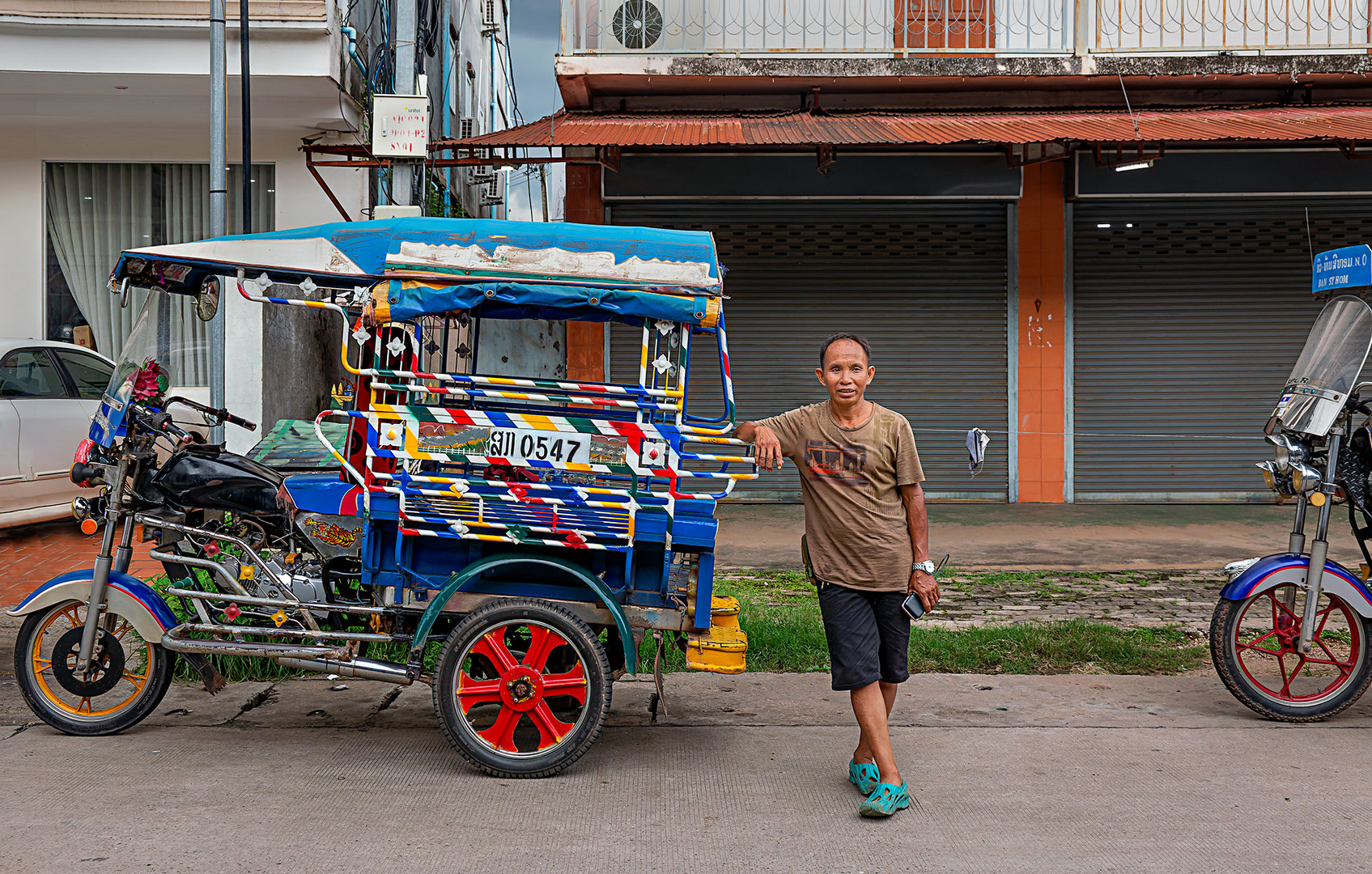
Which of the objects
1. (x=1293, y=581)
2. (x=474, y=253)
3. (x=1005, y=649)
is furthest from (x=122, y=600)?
(x=1293, y=581)

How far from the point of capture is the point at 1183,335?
11750mm

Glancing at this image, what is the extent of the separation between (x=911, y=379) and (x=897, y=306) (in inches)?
31.6

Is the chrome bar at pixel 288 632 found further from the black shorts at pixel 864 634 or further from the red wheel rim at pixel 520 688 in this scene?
the black shorts at pixel 864 634

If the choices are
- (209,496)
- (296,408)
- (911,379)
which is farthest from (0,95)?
(911,379)

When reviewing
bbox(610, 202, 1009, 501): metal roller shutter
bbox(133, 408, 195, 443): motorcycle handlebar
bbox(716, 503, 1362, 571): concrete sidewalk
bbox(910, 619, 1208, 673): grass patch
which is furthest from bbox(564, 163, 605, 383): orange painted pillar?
bbox(133, 408, 195, 443): motorcycle handlebar

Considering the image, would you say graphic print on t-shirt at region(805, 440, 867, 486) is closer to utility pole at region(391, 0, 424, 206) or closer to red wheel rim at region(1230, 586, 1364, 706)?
red wheel rim at region(1230, 586, 1364, 706)

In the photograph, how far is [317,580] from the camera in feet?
15.0

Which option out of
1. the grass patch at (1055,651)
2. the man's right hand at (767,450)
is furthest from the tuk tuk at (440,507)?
the grass patch at (1055,651)

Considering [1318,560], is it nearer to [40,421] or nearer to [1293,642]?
[1293,642]

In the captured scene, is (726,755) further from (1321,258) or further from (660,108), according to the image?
(660,108)

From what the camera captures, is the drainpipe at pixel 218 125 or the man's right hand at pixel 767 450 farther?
the drainpipe at pixel 218 125

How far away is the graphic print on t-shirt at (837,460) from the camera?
396cm

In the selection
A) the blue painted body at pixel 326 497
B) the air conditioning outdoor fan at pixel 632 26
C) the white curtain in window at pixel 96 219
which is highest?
the air conditioning outdoor fan at pixel 632 26

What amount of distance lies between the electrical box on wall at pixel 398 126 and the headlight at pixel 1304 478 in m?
6.67
